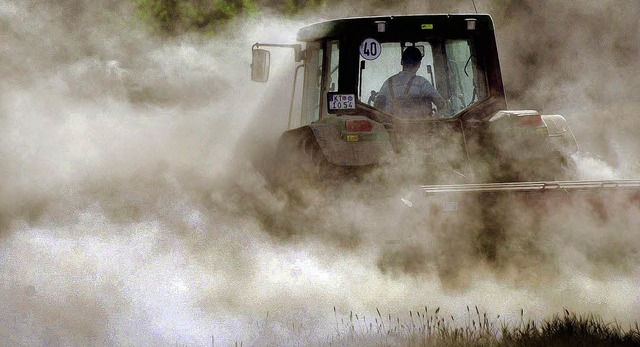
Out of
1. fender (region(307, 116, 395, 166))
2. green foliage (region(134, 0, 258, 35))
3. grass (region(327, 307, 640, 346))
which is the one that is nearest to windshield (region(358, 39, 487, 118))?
fender (region(307, 116, 395, 166))

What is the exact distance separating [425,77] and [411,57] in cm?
26

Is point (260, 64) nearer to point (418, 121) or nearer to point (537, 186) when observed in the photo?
point (418, 121)

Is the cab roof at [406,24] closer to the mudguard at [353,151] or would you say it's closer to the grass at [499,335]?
the mudguard at [353,151]

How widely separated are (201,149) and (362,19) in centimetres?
393

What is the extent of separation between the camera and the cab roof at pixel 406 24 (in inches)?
355

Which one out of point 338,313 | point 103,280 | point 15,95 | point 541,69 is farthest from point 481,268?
point 541,69

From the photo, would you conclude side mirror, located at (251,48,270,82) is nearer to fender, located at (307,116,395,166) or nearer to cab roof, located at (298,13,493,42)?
cab roof, located at (298,13,493,42)

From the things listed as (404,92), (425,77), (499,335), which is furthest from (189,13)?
(499,335)

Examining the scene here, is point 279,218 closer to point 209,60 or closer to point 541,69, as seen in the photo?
point 209,60

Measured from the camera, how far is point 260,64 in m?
9.40

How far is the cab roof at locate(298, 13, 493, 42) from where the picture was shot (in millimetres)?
9016

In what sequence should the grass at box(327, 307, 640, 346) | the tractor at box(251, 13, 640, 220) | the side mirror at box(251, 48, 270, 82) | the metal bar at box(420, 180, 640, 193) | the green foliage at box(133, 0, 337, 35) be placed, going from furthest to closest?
the green foliage at box(133, 0, 337, 35), the side mirror at box(251, 48, 270, 82), the tractor at box(251, 13, 640, 220), the metal bar at box(420, 180, 640, 193), the grass at box(327, 307, 640, 346)

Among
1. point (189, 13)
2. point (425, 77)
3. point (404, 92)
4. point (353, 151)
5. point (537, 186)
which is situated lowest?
point (537, 186)

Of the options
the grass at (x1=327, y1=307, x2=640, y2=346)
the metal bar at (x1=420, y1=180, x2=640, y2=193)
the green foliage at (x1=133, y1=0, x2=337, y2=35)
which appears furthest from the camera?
the green foliage at (x1=133, y1=0, x2=337, y2=35)
